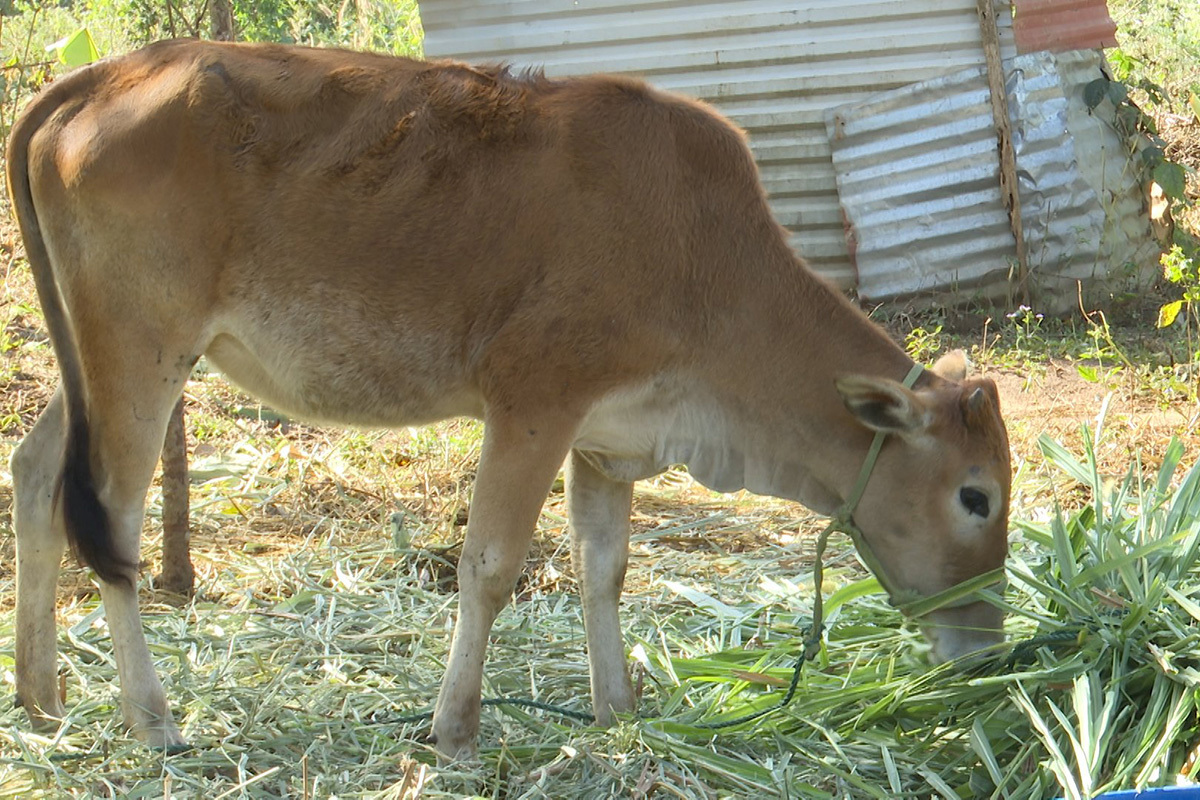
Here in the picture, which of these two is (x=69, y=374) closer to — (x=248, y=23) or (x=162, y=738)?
(x=162, y=738)

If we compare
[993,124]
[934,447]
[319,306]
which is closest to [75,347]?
[319,306]

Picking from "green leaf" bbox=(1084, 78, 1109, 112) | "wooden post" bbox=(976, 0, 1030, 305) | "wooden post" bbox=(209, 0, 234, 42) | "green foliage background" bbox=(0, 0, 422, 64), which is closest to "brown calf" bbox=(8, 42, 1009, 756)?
"wooden post" bbox=(209, 0, 234, 42)

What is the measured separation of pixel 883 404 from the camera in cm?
412

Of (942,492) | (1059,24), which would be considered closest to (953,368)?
(942,492)

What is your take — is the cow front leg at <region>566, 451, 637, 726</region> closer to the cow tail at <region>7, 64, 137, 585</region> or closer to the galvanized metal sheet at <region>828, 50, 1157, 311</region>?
the cow tail at <region>7, 64, 137, 585</region>

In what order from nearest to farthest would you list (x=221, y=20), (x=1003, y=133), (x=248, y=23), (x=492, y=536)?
(x=492, y=536)
(x=221, y=20)
(x=1003, y=133)
(x=248, y=23)

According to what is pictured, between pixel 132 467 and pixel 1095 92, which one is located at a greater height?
pixel 1095 92

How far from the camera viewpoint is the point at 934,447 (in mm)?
4211

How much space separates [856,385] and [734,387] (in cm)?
46

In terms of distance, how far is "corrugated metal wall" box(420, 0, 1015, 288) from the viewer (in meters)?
9.37

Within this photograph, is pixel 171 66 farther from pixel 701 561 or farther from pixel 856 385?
pixel 701 561

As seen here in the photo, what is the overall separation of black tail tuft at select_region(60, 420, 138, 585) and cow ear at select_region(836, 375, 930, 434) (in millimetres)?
2365

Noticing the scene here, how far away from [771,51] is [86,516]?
6631 millimetres

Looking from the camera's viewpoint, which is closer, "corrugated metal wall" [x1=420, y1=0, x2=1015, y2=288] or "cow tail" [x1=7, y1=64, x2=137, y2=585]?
"cow tail" [x1=7, y1=64, x2=137, y2=585]
